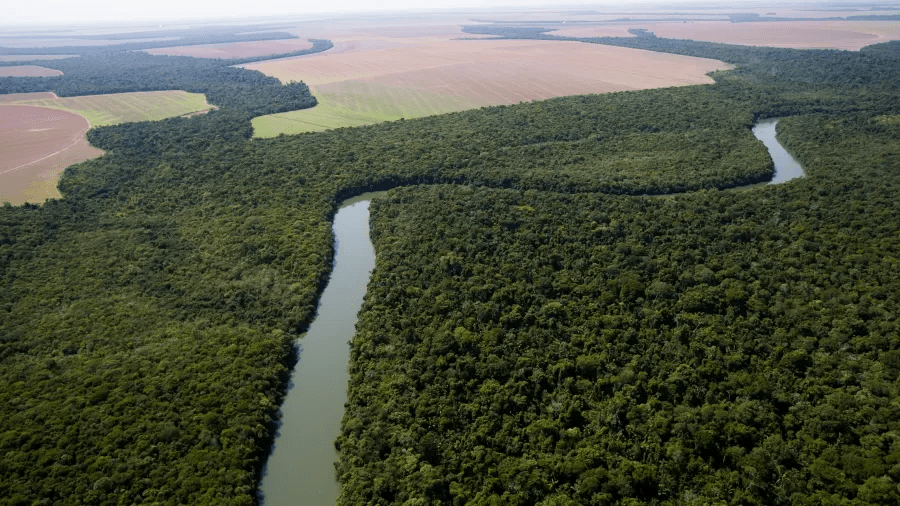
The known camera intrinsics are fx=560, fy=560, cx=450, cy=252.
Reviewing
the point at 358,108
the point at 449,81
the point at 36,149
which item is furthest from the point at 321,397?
the point at 449,81

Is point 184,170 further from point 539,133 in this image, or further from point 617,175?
point 617,175

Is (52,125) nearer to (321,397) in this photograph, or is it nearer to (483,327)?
(321,397)

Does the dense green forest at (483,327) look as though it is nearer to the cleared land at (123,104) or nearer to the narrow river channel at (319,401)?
the narrow river channel at (319,401)

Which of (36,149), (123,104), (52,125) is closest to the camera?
(36,149)

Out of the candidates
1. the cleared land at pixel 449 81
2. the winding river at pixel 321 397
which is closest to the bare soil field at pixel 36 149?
the cleared land at pixel 449 81

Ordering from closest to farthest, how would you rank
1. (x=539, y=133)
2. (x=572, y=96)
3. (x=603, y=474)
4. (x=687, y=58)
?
1. (x=603, y=474)
2. (x=539, y=133)
3. (x=572, y=96)
4. (x=687, y=58)

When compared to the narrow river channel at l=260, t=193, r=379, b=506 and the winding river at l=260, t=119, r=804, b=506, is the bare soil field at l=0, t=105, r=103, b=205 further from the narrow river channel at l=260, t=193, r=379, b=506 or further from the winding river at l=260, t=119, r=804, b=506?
the narrow river channel at l=260, t=193, r=379, b=506

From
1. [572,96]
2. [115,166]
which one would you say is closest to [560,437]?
[115,166]
